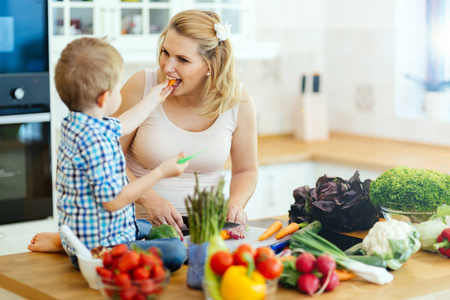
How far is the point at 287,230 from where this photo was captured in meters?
2.08

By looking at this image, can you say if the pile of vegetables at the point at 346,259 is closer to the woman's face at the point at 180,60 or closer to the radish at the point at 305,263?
the radish at the point at 305,263

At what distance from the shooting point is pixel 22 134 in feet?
10.2

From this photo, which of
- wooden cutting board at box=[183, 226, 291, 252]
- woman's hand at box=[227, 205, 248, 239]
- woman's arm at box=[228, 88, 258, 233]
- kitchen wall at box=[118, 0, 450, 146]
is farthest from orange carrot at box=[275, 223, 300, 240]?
kitchen wall at box=[118, 0, 450, 146]

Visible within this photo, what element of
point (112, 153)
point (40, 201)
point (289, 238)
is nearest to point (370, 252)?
point (289, 238)

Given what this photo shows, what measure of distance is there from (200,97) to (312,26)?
87.0 inches

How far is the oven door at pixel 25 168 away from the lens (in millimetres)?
3090

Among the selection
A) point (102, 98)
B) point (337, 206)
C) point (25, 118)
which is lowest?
point (337, 206)

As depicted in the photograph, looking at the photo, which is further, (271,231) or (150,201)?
(150,201)

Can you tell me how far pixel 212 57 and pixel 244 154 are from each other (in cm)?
45

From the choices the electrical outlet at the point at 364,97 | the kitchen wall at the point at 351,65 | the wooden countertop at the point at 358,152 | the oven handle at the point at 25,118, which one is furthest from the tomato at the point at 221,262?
the electrical outlet at the point at 364,97

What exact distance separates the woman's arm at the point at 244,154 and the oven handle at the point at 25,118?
968 millimetres

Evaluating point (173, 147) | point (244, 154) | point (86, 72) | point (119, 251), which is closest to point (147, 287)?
point (119, 251)

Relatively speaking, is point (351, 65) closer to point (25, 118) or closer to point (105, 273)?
point (25, 118)

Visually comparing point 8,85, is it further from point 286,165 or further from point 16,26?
point 286,165
